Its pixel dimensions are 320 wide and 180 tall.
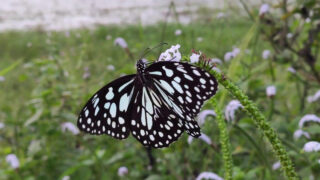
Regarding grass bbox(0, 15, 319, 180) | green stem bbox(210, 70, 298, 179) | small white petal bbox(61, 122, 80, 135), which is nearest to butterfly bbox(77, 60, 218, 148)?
green stem bbox(210, 70, 298, 179)

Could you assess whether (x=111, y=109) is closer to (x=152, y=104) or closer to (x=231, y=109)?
(x=152, y=104)

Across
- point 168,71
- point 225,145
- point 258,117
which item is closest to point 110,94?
point 168,71

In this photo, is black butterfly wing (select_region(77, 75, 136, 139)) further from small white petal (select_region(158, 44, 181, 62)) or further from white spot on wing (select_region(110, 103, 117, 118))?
small white petal (select_region(158, 44, 181, 62))

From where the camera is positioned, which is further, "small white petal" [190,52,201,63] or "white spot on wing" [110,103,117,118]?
"white spot on wing" [110,103,117,118]

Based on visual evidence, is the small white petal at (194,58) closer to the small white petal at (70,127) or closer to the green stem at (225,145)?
the green stem at (225,145)

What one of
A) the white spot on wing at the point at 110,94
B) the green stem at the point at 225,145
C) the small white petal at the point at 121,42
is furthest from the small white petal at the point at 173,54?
the small white petal at the point at 121,42
